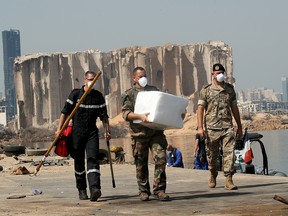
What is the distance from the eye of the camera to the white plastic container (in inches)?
371

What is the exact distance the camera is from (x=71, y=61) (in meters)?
149

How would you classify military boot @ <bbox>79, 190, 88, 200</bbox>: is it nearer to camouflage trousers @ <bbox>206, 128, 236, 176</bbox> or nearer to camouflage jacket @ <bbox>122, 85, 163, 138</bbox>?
camouflage jacket @ <bbox>122, 85, 163, 138</bbox>

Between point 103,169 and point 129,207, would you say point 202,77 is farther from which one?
point 129,207

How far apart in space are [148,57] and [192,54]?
890 cm

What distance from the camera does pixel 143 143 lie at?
969 cm

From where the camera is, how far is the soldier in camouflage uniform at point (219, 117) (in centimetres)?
1083

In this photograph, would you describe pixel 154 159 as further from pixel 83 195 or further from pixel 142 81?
pixel 83 195

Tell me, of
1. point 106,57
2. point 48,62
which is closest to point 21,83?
point 48,62

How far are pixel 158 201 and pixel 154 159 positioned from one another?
50 centimetres

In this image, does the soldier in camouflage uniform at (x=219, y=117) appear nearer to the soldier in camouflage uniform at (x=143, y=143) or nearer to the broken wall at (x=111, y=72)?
the soldier in camouflage uniform at (x=143, y=143)

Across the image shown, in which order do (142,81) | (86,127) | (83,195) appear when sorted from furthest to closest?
(83,195) < (86,127) < (142,81)

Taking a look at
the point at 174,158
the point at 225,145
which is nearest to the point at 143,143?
the point at 225,145

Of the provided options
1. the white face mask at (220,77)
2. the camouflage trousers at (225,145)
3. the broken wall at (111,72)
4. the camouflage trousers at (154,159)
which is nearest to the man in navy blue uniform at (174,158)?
the camouflage trousers at (225,145)

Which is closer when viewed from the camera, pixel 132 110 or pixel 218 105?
pixel 132 110
